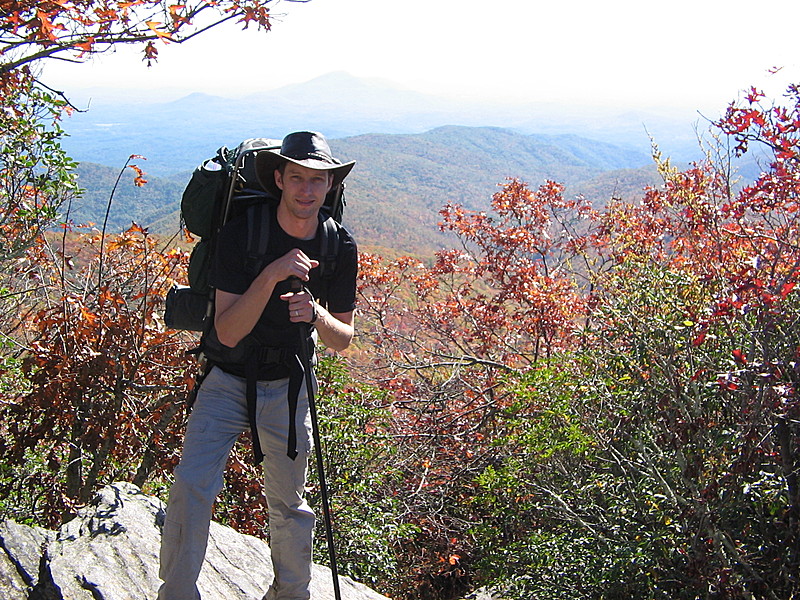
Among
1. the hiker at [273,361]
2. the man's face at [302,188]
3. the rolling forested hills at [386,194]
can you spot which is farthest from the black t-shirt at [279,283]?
the rolling forested hills at [386,194]

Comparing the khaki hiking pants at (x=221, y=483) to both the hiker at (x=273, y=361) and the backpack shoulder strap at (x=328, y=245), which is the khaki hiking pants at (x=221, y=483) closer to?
the hiker at (x=273, y=361)

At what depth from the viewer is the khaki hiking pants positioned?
241 centimetres

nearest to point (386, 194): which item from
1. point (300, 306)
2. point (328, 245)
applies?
point (328, 245)

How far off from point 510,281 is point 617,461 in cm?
509

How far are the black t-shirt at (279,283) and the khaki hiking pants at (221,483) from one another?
0.80ft

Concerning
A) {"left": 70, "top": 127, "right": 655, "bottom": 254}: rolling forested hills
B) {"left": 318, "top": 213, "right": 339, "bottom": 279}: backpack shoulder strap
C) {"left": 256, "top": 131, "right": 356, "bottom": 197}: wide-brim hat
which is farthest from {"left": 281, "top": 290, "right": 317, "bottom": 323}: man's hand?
{"left": 70, "top": 127, "right": 655, "bottom": 254}: rolling forested hills

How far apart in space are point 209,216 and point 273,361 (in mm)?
679

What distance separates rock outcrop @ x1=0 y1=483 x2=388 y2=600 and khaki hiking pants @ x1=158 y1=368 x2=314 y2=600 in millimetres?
438

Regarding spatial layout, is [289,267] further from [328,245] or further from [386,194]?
[386,194]

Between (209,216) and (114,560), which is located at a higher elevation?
(209,216)

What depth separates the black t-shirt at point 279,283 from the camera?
8.30 feet

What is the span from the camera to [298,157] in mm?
2609

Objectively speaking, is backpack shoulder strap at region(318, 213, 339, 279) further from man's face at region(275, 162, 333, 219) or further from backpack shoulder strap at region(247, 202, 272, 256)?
backpack shoulder strap at region(247, 202, 272, 256)

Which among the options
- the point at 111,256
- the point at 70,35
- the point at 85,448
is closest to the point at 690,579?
the point at 85,448
